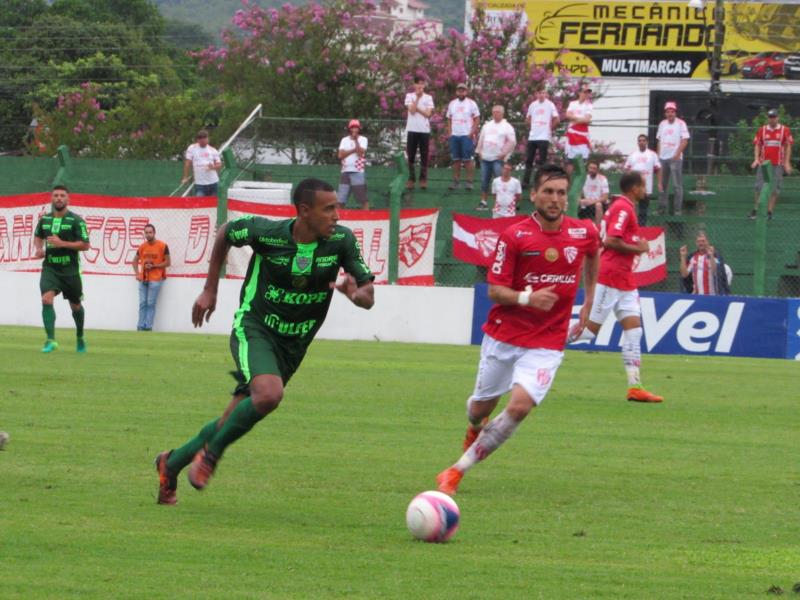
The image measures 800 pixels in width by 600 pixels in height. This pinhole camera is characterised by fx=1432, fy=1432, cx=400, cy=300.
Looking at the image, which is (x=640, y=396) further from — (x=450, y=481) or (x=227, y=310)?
(x=227, y=310)

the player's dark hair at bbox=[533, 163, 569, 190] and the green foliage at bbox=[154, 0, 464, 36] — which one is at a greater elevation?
the green foliage at bbox=[154, 0, 464, 36]

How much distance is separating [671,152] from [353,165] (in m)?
5.96

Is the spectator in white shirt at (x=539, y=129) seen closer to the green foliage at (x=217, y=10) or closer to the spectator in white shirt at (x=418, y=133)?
the spectator in white shirt at (x=418, y=133)

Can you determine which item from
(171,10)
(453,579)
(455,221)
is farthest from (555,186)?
(171,10)

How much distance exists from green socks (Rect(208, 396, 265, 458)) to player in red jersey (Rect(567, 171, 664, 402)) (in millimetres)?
7577

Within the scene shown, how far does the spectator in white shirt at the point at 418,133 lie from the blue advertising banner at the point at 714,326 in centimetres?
482

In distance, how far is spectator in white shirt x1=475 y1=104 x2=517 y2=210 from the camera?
86.4ft

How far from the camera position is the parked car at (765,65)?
5153 cm

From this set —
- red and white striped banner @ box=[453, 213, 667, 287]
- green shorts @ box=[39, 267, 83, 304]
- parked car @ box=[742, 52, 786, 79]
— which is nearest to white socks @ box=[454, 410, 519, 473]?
green shorts @ box=[39, 267, 83, 304]

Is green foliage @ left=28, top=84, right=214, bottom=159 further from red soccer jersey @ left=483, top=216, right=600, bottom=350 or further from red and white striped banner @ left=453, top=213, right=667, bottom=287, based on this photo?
red soccer jersey @ left=483, top=216, right=600, bottom=350

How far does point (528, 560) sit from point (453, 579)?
61 cm

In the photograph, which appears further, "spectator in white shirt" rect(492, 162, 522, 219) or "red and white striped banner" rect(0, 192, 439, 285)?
"spectator in white shirt" rect(492, 162, 522, 219)

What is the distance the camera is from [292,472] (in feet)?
32.3

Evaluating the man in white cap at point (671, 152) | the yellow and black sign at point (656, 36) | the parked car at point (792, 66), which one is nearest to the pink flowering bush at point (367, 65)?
the yellow and black sign at point (656, 36)
